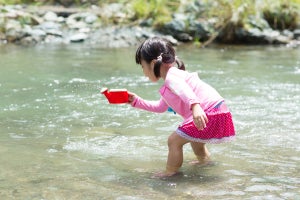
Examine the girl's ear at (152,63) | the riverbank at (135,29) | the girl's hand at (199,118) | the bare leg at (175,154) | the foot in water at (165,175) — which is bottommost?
the riverbank at (135,29)

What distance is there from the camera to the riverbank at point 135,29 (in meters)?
11.6

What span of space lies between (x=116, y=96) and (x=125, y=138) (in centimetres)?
81

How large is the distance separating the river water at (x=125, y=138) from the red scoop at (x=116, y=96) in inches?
16.5

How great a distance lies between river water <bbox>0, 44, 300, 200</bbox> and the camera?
2.99 meters

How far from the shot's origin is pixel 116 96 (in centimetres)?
346

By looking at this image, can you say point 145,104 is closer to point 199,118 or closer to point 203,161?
point 203,161

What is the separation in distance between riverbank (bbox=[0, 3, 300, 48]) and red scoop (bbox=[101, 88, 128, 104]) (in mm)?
7807

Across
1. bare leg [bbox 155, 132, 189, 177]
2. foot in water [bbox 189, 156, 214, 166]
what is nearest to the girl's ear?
bare leg [bbox 155, 132, 189, 177]

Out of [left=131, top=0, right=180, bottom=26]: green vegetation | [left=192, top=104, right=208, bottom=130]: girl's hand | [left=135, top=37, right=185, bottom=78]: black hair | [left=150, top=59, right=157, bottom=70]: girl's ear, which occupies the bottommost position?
[left=131, top=0, right=180, bottom=26]: green vegetation

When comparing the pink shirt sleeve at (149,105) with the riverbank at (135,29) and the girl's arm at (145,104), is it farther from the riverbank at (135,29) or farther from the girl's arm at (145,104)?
the riverbank at (135,29)

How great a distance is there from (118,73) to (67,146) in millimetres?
3682

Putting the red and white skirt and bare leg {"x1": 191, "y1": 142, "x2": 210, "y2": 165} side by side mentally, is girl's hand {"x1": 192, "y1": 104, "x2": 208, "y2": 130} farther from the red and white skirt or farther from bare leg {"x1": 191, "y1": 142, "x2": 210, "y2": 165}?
bare leg {"x1": 191, "y1": 142, "x2": 210, "y2": 165}

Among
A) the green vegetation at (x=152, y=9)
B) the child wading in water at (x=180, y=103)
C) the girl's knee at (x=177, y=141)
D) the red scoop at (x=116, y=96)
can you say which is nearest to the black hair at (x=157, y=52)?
the child wading in water at (x=180, y=103)

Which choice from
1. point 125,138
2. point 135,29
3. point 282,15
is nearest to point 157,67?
point 125,138
